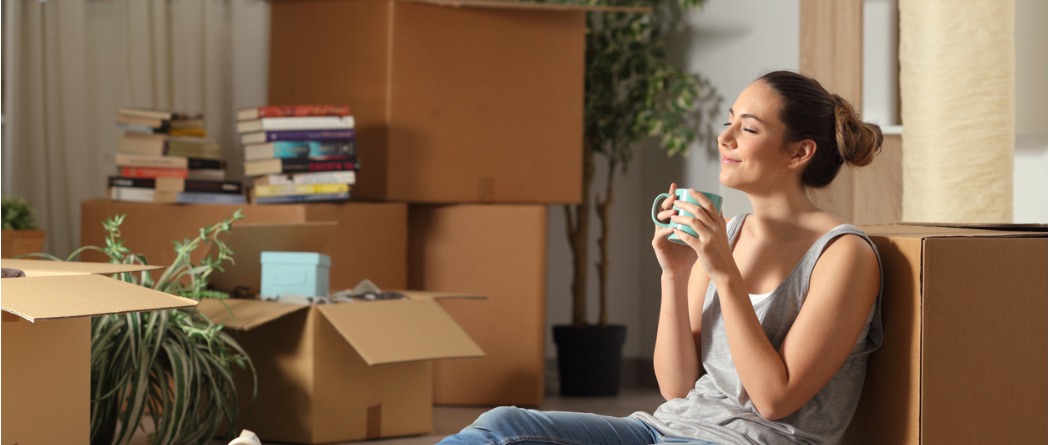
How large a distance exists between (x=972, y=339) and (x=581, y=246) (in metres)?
2.53

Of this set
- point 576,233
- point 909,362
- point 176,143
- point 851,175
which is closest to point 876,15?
point 851,175

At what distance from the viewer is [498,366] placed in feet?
10.8

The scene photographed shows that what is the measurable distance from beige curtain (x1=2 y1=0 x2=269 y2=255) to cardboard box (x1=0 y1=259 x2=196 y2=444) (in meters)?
1.58

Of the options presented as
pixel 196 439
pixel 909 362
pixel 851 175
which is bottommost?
pixel 196 439

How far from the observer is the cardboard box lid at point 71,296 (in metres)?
1.48

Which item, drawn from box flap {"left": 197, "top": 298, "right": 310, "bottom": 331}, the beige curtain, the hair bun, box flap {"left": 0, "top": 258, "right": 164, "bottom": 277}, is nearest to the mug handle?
the hair bun

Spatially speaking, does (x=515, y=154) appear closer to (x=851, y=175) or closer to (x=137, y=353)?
(x=851, y=175)

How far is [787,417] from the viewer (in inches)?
50.7

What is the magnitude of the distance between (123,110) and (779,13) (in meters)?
1.84

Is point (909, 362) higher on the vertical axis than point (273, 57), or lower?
lower

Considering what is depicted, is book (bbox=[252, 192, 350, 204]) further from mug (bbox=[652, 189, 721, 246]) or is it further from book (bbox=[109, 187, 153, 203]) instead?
mug (bbox=[652, 189, 721, 246])

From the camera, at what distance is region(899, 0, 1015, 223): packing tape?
2.32m

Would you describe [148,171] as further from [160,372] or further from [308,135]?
[160,372]

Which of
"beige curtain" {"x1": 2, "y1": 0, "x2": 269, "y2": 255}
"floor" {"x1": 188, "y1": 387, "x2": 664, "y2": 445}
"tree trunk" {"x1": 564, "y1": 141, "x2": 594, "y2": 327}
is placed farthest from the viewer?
"tree trunk" {"x1": 564, "y1": 141, "x2": 594, "y2": 327}
